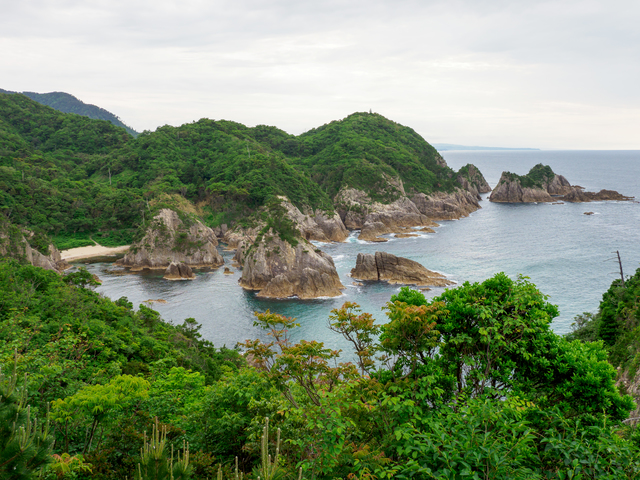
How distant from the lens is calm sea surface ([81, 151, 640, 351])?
1813 inches

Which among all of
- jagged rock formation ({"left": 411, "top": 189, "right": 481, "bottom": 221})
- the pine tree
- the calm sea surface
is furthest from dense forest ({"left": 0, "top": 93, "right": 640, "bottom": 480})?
jagged rock formation ({"left": 411, "top": 189, "right": 481, "bottom": 221})

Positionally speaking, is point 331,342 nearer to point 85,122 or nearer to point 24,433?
point 24,433

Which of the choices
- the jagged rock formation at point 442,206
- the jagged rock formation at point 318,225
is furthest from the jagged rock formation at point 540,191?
the jagged rock formation at point 318,225

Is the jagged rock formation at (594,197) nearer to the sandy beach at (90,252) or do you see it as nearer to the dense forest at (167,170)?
the dense forest at (167,170)

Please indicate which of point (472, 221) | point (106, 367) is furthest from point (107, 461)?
point (472, 221)

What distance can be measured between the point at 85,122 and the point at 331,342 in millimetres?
119804

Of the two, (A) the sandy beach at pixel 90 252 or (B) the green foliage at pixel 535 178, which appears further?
(B) the green foliage at pixel 535 178

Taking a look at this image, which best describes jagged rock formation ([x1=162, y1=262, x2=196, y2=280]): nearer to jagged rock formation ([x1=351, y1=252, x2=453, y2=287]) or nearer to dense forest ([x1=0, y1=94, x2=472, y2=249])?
dense forest ([x1=0, y1=94, x2=472, y2=249])

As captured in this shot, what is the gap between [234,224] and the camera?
8719cm

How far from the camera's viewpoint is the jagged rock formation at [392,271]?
182 feet

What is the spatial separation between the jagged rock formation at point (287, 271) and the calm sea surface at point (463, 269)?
2.06m

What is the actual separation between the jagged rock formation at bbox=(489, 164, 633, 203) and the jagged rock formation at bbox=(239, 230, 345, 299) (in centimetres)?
8739

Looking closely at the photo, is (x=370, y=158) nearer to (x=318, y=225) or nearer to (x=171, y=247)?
(x=318, y=225)

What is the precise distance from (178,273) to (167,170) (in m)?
46.0
